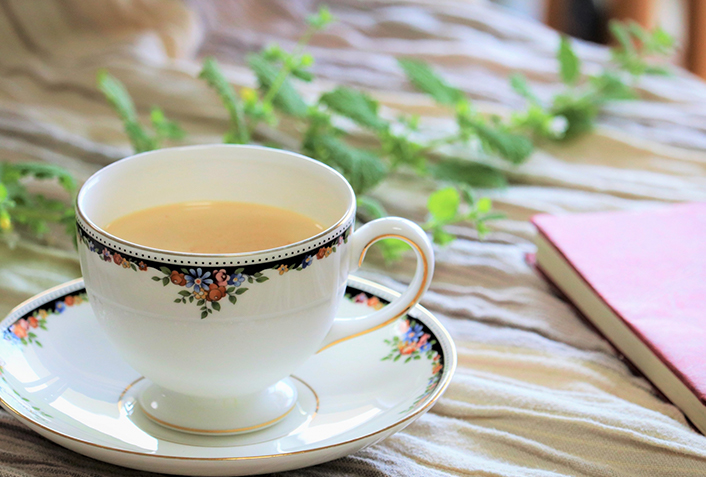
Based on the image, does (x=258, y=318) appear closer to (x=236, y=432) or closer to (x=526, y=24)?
(x=236, y=432)

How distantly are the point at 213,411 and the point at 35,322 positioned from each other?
0.55 feet

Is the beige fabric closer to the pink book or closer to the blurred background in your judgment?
the pink book

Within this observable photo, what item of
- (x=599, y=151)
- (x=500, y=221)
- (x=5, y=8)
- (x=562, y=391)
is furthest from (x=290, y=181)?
(x=5, y=8)

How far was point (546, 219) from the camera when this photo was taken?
767 mm

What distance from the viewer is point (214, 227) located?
0.48 metres

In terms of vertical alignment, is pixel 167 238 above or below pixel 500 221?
above

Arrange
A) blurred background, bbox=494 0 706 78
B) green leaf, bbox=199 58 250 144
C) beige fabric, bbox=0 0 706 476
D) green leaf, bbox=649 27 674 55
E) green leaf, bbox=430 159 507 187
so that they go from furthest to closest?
blurred background, bbox=494 0 706 78 → green leaf, bbox=649 27 674 55 → green leaf, bbox=430 159 507 187 → green leaf, bbox=199 58 250 144 → beige fabric, bbox=0 0 706 476

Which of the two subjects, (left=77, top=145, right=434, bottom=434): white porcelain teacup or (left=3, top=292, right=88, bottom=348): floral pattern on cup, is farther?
(left=3, top=292, right=88, bottom=348): floral pattern on cup

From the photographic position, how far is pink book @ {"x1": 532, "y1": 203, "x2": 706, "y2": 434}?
1.80 ft

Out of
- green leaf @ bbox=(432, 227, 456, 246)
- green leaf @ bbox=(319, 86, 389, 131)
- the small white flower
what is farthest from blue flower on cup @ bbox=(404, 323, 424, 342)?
the small white flower

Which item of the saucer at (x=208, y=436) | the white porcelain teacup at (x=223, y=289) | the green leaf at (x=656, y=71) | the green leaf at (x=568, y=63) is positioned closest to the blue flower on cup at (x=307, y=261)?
the white porcelain teacup at (x=223, y=289)

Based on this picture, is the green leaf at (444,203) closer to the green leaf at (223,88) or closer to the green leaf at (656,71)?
the green leaf at (223,88)

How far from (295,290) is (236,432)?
0.11 meters

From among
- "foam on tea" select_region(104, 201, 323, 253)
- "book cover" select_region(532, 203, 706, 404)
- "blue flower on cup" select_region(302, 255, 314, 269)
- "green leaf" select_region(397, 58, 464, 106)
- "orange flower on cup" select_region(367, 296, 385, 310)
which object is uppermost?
"blue flower on cup" select_region(302, 255, 314, 269)
